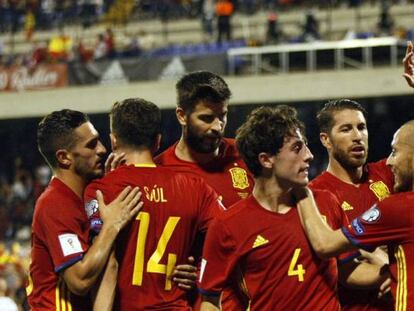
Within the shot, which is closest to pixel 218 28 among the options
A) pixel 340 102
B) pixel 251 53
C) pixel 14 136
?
pixel 251 53

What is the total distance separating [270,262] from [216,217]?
0.38m

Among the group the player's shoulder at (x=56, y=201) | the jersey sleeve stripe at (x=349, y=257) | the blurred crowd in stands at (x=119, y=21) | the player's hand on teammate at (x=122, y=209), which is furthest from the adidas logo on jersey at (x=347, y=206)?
the blurred crowd in stands at (x=119, y=21)

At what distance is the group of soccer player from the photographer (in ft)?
17.7

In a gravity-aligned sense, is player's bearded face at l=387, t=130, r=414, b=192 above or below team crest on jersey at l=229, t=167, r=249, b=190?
above

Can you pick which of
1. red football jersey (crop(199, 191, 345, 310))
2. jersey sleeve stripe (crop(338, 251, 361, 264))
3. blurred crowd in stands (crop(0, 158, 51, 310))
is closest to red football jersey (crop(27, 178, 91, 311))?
red football jersey (crop(199, 191, 345, 310))

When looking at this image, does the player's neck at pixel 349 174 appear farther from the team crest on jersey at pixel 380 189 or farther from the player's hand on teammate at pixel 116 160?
the player's hand on teammate at pixel 116 160

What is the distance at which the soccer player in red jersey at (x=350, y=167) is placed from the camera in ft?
21.1

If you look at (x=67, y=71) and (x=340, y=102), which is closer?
(x=340, y=102)

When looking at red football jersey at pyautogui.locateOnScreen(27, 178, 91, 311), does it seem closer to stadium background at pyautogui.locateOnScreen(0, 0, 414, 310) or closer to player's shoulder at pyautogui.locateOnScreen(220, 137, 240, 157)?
player's shoulder at pyautogui.locateOnScreen(220, 137, 240, 157)

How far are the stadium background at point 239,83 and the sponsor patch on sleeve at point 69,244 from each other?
51.6 feet

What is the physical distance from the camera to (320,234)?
17.5 feet

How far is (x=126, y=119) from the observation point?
5867mm

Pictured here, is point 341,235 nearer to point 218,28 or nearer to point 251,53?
point 251,53

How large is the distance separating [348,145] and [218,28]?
63.8 ft
